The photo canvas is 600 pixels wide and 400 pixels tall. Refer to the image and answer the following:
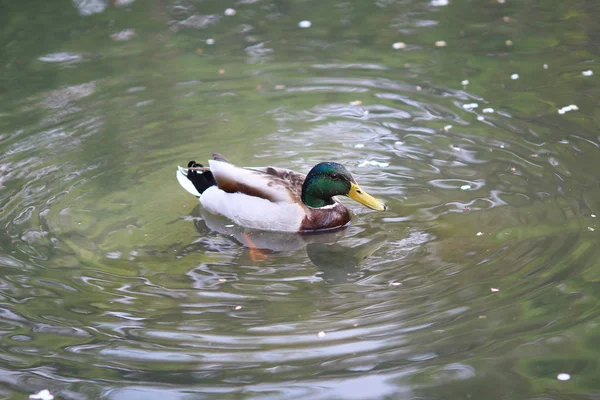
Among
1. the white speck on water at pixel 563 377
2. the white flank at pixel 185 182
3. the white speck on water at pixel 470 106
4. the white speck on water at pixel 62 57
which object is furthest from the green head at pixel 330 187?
the white speck on water at pixel 62 57

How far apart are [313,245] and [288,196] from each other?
460 mm

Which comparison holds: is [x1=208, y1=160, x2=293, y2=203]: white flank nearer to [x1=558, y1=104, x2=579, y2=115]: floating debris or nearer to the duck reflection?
the duck reflection

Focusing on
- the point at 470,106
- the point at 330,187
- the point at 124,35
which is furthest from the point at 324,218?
the point at 124,35

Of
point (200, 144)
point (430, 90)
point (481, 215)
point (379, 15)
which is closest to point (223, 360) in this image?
point (481, 215)

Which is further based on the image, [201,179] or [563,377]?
[201,179]

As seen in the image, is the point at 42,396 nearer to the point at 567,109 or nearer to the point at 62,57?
the point at 567,109

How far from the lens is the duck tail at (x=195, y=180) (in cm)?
706

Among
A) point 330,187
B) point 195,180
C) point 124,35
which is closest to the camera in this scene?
point 330,187

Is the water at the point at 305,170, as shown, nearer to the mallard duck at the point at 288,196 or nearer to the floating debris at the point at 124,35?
the floating debris at the point at 124,35

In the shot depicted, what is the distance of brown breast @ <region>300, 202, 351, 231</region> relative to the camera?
21.8ft

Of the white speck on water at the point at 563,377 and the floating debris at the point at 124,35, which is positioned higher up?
the white speck on water at the point at 563,377

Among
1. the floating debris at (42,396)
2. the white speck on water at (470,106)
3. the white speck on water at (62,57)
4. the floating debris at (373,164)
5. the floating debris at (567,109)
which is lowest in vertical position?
the floating debris at (567,109)

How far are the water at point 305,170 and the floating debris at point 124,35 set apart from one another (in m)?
0.05

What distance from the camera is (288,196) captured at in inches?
262
